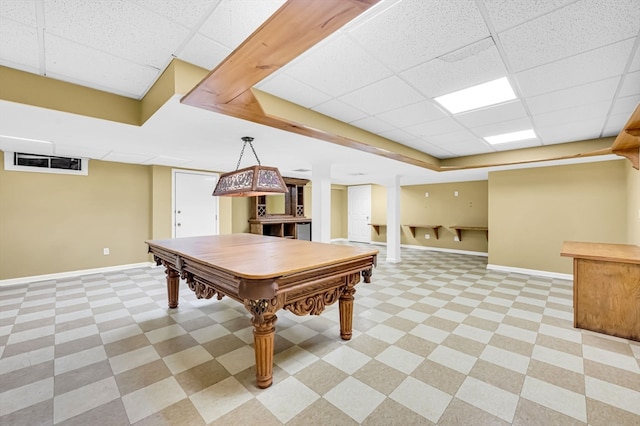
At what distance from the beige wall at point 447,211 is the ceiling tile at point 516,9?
6.57m

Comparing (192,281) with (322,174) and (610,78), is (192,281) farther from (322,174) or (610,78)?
(610,78)

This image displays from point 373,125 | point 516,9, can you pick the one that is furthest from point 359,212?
point 516,9

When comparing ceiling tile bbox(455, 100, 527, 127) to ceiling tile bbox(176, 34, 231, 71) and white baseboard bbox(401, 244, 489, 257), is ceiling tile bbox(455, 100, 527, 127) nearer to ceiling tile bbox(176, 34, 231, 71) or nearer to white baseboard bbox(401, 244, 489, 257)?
ceiling tile bbox(176, 34, 231, 71)

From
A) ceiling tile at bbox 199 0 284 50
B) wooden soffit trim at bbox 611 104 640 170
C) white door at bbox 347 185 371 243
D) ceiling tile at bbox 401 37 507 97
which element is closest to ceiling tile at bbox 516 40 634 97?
ceiling tile at bbox 401 37 507 97

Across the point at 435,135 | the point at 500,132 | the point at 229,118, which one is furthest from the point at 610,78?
the point at 229,118

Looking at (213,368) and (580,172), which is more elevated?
(580,172)

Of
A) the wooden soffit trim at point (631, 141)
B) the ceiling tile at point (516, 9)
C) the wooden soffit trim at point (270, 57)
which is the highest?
the ceiling tile at point (516, 9)

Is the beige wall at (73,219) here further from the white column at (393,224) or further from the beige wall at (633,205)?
the beige wall at (633,205)

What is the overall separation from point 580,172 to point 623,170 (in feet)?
1.69

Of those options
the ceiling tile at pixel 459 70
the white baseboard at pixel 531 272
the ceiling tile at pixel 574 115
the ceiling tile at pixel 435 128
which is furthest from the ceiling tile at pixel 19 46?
the white baseboard at pixel 531 272

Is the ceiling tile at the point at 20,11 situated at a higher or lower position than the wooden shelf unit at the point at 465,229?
higher

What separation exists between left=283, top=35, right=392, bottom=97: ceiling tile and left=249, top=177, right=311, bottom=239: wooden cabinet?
5.18 meters

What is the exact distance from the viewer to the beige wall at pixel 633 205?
367 centimetres

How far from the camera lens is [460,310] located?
331cm
